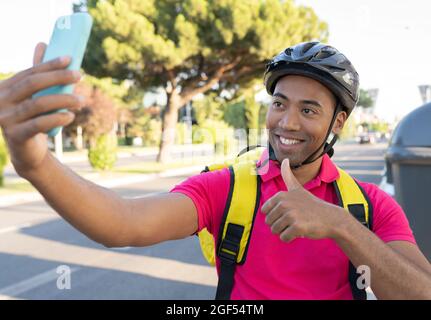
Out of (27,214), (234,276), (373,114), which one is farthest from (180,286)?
(373,114)

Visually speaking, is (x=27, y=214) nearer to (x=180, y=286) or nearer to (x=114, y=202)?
(x=180, y=286)

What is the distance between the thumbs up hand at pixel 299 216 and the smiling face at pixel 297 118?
0.47m

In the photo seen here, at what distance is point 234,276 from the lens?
178cm

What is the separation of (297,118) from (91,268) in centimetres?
471

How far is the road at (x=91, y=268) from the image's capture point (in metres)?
5.07

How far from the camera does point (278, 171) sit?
1.95 m

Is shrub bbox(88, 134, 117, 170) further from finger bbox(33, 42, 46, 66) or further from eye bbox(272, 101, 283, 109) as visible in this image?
finger bbox(33, 42, 46, 66)

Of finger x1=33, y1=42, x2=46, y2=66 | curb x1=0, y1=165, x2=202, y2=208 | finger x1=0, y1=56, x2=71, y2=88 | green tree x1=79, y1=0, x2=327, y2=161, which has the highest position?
green tree x1=79, y1=0, x2=327, y2=161

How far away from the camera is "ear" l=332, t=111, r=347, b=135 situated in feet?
7.18

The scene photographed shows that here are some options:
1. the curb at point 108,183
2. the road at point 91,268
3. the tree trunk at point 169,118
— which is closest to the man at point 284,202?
the road at point 91,268

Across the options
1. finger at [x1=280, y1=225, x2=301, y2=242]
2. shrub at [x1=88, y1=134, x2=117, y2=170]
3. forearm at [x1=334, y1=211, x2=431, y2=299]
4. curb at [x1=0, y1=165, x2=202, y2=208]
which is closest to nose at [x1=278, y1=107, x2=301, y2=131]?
forearm at [x1=334, y1=211, x2=431, y2=299]

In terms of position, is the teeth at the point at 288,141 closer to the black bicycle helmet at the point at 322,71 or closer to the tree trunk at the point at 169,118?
the black bicycle helmet at the point at 322,71

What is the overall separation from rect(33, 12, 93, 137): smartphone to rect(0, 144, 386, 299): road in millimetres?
4025

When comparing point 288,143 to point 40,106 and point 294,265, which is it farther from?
point 40,106
